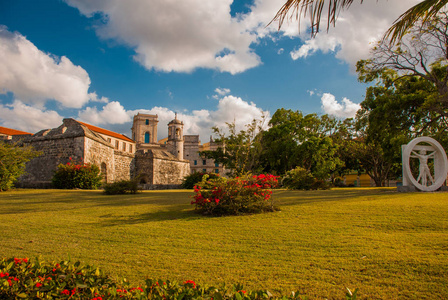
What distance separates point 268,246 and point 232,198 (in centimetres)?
256

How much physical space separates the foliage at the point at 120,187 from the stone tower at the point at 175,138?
37.7 m

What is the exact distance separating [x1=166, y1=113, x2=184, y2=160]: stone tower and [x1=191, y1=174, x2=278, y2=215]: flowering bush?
43.6 meters

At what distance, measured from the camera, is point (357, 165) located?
110ft

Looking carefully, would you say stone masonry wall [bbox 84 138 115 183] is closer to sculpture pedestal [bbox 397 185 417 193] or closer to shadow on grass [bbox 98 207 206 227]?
shadow on grass [bbox 98 207 206 227]

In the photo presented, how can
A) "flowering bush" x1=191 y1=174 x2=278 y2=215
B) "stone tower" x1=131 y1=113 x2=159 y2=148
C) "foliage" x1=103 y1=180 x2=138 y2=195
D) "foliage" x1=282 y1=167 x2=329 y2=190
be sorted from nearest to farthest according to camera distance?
"flowering bush" x1=191 y1=174 x2=278 y2=215 → "foliage" x1=103 y1=180 x2=138 y2=195 → "foliage" x1=282 y1=167 x2=329 y2=190 → "stone tower" x1=131 y1=113 x2=159 y2=148

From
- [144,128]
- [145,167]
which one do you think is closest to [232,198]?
[145,167]

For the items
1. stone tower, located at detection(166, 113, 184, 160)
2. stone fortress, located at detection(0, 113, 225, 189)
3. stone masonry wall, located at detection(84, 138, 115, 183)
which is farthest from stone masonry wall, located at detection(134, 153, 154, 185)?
stone tower, located at detection(166, 113, 184, 160)

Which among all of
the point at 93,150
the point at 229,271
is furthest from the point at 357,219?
the point at 93,150

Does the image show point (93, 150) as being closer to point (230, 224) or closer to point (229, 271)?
point (230, 224)

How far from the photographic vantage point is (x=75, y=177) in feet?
48.7

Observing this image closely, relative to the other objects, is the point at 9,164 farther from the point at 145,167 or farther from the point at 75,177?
the point at 145,167

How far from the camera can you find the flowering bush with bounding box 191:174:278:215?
663 cm

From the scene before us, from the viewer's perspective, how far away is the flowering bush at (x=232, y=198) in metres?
6.63

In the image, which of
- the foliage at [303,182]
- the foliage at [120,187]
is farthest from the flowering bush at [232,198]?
the foliage at [303,182]
